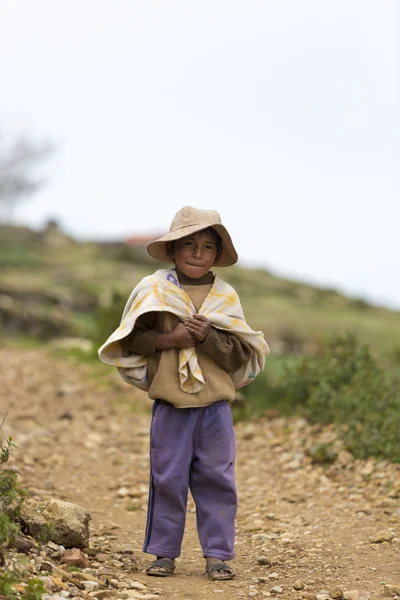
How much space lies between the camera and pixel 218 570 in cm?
458

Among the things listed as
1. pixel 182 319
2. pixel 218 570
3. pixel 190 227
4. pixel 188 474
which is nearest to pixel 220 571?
pixel 218 570

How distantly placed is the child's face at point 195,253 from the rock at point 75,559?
158 cm

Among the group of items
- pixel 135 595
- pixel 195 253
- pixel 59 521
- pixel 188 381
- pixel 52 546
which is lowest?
pixel 135 595

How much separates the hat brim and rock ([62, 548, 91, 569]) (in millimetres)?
1650

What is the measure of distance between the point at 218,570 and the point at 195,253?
169 centimetres

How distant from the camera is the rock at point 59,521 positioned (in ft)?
15.1

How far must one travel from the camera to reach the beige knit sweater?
4.61 meters

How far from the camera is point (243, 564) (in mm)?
5027

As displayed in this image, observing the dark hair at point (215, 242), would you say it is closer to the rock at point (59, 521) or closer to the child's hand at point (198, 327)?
the child's hand at point (198, 327)

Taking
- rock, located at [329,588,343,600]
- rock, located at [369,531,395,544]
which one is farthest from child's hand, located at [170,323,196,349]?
rock, located at [369,531,395,544]

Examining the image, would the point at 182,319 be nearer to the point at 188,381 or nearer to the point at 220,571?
the point at 188,381

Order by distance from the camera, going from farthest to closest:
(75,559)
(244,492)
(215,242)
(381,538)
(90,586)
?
(244,492)
(381,538)
(215,242)
(75,559)
(90,586)

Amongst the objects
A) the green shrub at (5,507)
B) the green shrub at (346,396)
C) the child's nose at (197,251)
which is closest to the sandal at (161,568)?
the green shrub at (5,507)

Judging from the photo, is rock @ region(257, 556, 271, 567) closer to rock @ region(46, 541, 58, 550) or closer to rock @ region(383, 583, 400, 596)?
rock @ region(383, 583, 400, 596)
